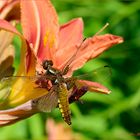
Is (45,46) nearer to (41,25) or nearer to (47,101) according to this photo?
(41,25)

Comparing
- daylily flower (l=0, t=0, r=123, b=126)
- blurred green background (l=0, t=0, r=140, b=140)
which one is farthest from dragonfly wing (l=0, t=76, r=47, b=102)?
blurred green background (l=0, t=0, r=140, b=140)

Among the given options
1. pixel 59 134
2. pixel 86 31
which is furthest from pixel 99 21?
pixel 59 134

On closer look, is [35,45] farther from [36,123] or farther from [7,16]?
[36,123]

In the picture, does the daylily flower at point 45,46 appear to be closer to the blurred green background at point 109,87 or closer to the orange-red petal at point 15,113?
the orange-red petal at point 15,113

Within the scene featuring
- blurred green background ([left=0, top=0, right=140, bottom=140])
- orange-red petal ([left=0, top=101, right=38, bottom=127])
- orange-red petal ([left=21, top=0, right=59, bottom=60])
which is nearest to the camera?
orange-red petal ([left=0, top=101, right=38, bottom=127])

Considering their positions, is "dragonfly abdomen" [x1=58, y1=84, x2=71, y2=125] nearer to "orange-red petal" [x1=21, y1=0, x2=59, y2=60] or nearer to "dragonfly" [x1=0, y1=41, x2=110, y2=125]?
"dragonfly" [x1=0, y1=41, x2=110, y2=125]

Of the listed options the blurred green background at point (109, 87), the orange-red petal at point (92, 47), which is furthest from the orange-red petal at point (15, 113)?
the blurred green background at point (109, 87)

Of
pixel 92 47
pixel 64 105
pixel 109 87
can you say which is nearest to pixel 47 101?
pixel 64 105
